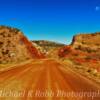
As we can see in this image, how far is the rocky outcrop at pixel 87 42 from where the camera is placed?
323ft

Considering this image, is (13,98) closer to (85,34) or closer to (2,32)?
(2,32)

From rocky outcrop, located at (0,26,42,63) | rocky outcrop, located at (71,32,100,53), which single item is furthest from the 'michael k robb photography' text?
rocky outcrop, located at (71,32,100,53)

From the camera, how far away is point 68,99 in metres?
9.53

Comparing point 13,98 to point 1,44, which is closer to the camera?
point 13,98

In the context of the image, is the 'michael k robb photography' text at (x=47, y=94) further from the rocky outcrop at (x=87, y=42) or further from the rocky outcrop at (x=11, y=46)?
the rocky outcrop at (x=87, y=42)

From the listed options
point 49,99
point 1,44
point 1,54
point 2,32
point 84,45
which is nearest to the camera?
point 49,99

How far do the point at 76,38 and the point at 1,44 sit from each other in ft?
186

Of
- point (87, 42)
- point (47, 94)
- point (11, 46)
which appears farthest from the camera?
point (87, 42)

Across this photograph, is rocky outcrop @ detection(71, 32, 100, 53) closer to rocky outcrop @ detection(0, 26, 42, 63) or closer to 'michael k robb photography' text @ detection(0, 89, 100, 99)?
rocky outcrop @ detection(0, 26, 42, 63)

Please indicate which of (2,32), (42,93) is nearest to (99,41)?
(2,32)

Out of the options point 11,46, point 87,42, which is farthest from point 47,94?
point 87,42

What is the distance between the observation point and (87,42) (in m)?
106

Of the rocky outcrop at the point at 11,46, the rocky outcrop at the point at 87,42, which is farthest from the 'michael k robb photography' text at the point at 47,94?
the rocky outcrop at the point at 87,42

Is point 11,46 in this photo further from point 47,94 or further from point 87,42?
point 47,94
